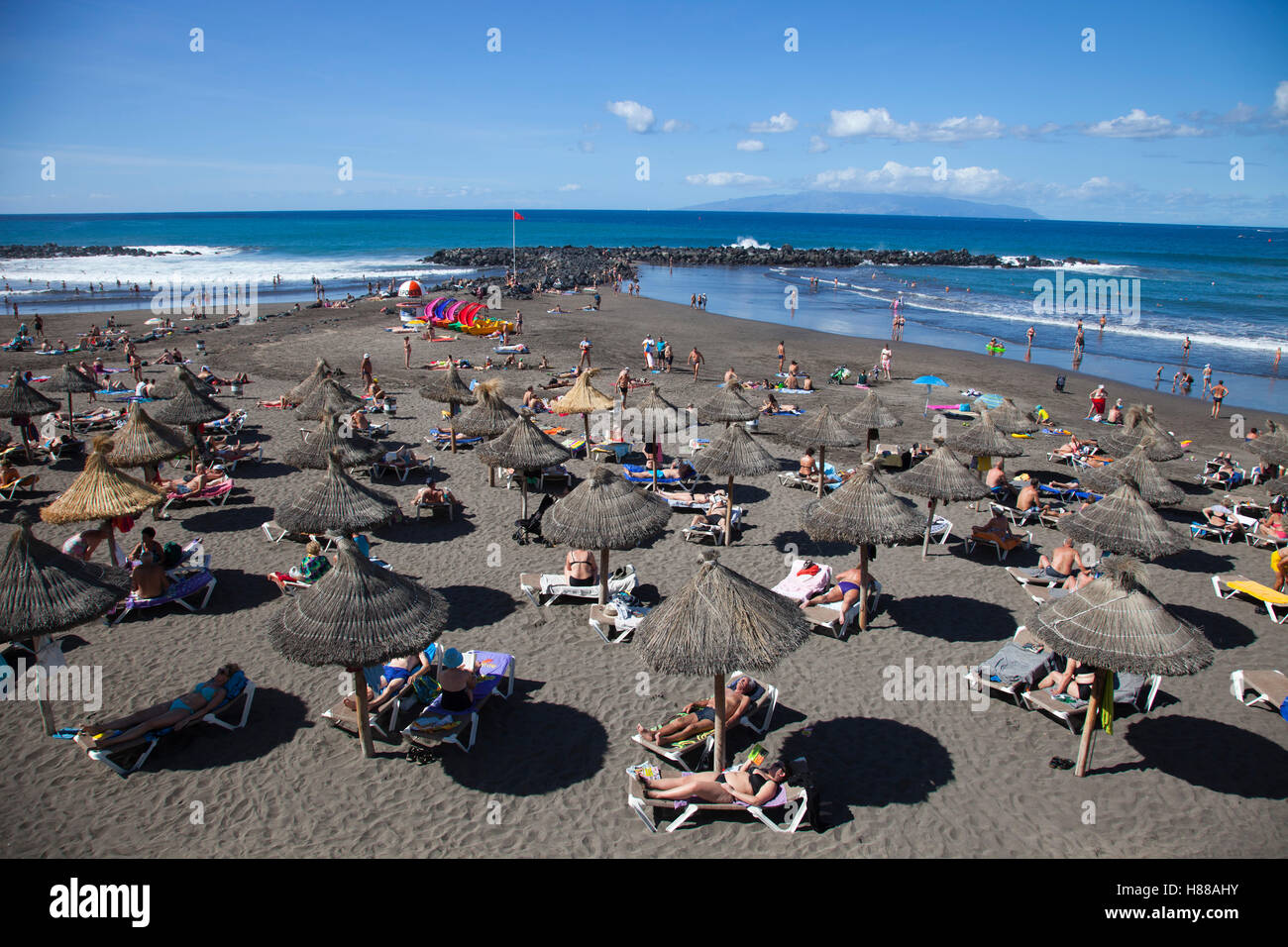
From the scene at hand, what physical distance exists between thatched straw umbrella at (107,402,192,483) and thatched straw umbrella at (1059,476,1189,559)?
14.9 metres

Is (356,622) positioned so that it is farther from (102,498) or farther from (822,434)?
(822,434)

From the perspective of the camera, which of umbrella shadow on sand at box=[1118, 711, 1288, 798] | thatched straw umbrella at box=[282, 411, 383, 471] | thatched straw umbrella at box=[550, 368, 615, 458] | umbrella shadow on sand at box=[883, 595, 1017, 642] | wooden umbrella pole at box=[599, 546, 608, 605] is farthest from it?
thatched straw umbrella at box=[550, 368, 615, 458]

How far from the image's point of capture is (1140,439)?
48.3ft

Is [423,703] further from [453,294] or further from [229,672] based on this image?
[453,294]

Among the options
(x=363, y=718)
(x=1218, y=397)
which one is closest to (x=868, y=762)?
(x=363, y=718)

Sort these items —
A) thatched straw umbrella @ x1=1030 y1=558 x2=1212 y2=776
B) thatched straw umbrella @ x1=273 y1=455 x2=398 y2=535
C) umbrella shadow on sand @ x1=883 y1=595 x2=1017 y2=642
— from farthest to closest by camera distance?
thatched straw umbrella @ x1=273 y1=455 x2=398 y2=535 < umbrella shadow on sand @ x1=883 y1=595 x2=1017 y2=642 < thatched straw umbrella @ x1=1030 y1=558 x2=1212 y2=776

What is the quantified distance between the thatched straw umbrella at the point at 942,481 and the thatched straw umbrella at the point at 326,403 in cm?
1175

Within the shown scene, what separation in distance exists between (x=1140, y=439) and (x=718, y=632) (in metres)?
12.8

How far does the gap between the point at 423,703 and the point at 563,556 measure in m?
4.51

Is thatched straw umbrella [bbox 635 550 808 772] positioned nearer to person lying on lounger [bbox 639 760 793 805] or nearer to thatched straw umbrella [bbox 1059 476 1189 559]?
person lying on lounger [bbox 639 760 793 805]

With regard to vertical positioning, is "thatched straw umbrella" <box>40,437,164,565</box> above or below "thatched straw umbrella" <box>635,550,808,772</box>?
above

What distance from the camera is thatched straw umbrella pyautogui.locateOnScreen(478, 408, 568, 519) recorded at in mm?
12586

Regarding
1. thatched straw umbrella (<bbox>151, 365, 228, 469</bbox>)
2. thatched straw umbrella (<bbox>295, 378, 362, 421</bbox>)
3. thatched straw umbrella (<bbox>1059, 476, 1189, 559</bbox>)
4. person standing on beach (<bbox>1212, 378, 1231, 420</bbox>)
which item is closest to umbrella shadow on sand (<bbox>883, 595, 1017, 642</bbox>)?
thatched straw umbrella (<bbox>1059, 476, 1189, 559</bbox>)

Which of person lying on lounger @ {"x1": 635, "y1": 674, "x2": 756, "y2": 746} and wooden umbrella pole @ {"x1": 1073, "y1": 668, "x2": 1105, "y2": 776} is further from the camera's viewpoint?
person lying on lounger @ {"x1": 635, "y1": 674, "x2": 756, "y2": 746}
